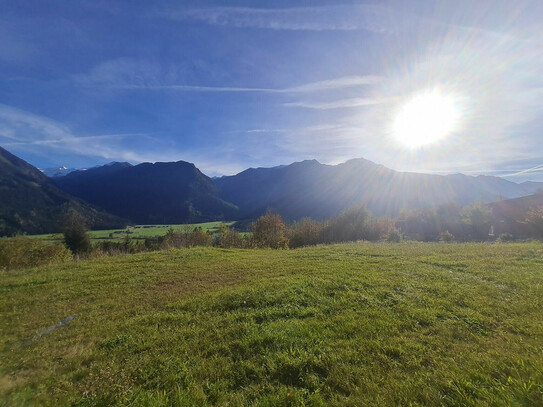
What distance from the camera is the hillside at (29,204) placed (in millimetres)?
116500

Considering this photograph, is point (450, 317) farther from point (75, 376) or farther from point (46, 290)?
point (46, 290)

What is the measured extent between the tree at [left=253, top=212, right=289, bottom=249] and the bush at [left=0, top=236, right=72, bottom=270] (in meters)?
37.3

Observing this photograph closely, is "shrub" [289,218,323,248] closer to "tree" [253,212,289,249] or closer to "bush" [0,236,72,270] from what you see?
"tree" [253,212,289,249]

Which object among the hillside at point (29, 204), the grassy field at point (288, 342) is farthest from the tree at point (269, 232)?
the hillside at point (29, 204)

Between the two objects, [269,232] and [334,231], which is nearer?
[269,232]

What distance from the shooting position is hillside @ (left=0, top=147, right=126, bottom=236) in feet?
382

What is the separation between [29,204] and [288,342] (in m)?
199

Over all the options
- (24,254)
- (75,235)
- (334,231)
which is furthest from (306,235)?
(75,235)

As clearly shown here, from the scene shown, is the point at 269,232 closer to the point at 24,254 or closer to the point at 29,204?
the point at 24,254

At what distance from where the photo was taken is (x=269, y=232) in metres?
57.5

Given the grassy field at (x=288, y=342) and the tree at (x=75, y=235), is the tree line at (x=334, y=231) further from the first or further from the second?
the grassy field at (x=288, y=342)

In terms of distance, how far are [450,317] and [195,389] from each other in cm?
675

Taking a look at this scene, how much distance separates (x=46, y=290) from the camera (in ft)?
36.6

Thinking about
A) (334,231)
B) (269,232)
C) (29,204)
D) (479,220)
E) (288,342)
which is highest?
(288,342)
